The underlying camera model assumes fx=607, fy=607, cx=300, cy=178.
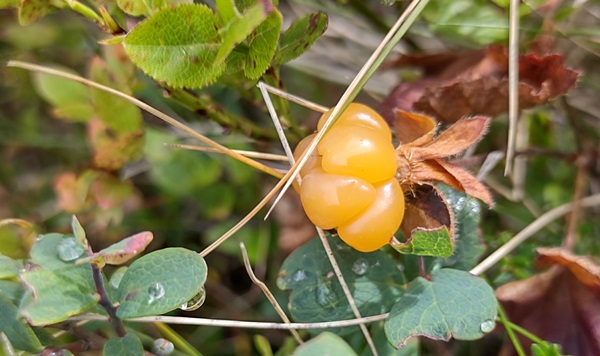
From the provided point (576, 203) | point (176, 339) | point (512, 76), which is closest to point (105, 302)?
point (176, 339)

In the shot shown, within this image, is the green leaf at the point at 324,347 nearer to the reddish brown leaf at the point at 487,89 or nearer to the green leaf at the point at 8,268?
the green leaf at the point at 8,268

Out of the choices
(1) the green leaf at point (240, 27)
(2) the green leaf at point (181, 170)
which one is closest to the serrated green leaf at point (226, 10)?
(1) the green leaf at point (240, 27)

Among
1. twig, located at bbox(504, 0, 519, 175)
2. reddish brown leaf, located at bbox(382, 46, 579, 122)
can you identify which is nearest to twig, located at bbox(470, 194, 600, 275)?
twig, located at bbox(504, 0, 519, 175)

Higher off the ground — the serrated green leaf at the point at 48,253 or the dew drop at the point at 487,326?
the serrated green leaf at the point at 48,253

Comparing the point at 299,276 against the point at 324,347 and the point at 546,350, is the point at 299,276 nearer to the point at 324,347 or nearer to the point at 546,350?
the point at 324,347

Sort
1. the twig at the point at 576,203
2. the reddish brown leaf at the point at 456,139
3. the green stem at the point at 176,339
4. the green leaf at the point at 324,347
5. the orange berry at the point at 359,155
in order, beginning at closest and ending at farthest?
the green leaf at the point at 324,347
the orange berry at the point at 359,155
the reddish brown leaf at the point at 456,139
the green stem at the point at 176,339
the twig at the point at 576,203

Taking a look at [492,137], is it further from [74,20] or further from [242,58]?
[74,20]

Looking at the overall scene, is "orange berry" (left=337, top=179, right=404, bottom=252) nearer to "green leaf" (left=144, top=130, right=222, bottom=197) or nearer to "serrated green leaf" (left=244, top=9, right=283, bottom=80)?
"serrated green leaf" (left=244, top=9, right=283, bottom=80)
